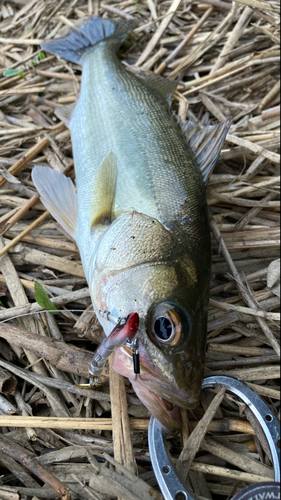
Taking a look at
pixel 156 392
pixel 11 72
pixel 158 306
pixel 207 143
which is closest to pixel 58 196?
pixel 207 143

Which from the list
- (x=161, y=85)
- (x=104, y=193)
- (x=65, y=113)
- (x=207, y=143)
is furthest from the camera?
(x=65, y=113)

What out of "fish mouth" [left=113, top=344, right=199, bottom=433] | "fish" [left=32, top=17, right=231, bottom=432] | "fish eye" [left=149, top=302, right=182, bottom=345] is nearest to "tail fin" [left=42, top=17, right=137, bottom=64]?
"fish" [left=32, top=17, right=231, bottom=432]

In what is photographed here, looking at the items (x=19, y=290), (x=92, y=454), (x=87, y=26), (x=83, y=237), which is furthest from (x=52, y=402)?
(x=87, y=26)

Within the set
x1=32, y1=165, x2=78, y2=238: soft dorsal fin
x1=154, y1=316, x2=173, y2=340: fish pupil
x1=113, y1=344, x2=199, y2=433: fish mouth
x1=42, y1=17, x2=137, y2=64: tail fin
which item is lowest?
x1=113, y1=344, x2=199, y2=433: fish mouth

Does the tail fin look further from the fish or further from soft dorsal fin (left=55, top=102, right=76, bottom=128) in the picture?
soft dorsal fin (left=55, top=102, right=76, bottom=128)

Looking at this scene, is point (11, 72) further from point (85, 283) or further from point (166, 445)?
point (166, 445)

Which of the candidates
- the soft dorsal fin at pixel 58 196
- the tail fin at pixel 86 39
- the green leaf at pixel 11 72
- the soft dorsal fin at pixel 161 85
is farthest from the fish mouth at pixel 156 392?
the green leaf at pixel 11 72

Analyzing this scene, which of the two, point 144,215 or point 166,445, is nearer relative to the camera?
point 166,445
